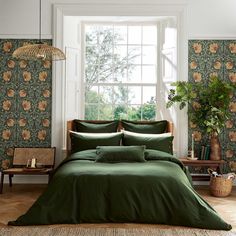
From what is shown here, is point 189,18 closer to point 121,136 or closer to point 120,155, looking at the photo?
point 121,136

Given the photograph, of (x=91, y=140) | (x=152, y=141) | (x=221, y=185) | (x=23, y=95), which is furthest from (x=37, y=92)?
(x=221, y=185)

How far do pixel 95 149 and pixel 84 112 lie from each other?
1.45m

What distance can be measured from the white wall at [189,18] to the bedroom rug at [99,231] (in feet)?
11.8

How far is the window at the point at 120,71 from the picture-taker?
7.33 meters

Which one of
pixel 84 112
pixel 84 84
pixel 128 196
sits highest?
pixel 84 84

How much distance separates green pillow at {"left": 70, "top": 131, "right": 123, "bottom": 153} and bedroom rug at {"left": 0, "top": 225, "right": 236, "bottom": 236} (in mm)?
1928

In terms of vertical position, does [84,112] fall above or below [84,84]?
below

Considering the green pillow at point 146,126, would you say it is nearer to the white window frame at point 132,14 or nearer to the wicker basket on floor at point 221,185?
the white window frame at point 132,14

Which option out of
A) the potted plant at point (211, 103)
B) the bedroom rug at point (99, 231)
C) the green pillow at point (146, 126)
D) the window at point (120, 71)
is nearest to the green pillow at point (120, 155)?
the green pillow at point (146, 126)

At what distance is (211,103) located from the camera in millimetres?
6371

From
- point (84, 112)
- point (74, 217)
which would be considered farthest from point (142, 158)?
point (84, 112)

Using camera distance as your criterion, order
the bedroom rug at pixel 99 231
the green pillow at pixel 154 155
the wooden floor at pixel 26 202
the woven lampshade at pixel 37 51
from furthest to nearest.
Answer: the woven lampshade at pixel 37 51, the green pillow at pixel 154 155, the wooden floor at pixel 26 202, the bedroom rug at pixel 99 231

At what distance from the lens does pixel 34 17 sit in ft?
22.2

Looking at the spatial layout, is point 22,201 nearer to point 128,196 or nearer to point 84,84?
point 128,196
